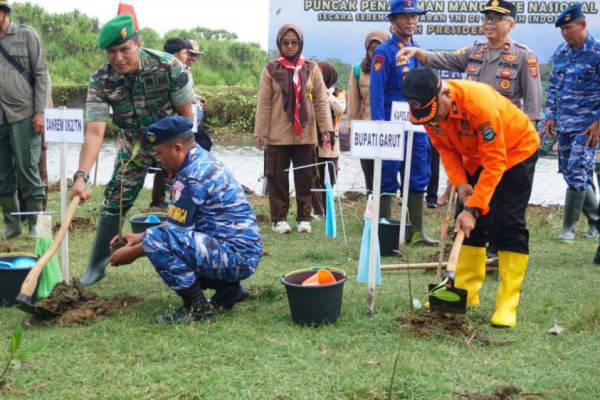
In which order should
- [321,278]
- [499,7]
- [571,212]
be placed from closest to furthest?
[321,278]
[499,7]
[571,212]

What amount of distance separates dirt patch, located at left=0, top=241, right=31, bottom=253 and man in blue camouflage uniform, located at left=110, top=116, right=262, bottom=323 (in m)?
2.43

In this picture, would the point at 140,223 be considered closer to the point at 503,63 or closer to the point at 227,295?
the point at 227,295

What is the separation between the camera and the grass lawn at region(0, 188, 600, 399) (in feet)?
10.4

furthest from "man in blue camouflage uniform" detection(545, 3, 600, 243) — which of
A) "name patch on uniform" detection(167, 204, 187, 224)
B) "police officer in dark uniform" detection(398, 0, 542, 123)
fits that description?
"name patch on uniform" detection(167, 204, 187, 224)

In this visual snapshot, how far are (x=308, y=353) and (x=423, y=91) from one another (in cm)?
152

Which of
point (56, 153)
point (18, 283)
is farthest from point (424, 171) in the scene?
point (56, 153)

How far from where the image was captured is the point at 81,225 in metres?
7.29

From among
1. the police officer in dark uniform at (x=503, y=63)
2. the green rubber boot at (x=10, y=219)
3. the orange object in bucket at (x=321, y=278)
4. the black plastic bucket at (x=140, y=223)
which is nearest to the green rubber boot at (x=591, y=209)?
the police officer in dark uniform at (x=503, y=63)

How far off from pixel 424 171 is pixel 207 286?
2.87 metres

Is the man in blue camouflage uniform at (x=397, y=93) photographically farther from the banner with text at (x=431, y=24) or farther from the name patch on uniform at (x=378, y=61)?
the banner with text at (x=431, y=24)

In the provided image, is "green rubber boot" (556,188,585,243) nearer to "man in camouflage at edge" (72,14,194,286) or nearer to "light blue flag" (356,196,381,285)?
"light blue flag" (356,196,381,285)

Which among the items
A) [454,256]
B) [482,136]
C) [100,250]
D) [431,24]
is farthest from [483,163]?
[431,24]

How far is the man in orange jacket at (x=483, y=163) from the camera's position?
3.85 metres

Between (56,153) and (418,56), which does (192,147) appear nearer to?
(418,56)
